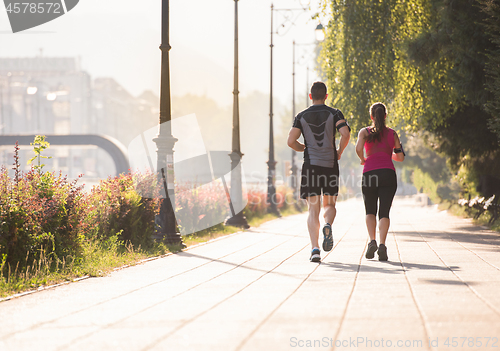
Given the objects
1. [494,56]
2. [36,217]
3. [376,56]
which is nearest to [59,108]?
[376,56]

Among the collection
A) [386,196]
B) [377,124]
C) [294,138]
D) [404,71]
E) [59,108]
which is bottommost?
[386,196]

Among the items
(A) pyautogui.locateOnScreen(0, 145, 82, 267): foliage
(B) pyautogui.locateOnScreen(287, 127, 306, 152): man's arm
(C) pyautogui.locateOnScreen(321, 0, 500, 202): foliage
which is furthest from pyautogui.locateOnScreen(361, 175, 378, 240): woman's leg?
(C) pyautogui.locateOnScreen(321, 0, 500, 202): foliage

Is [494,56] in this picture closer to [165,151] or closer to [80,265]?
[165,151]

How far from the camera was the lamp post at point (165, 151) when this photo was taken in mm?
11148

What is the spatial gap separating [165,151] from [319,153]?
428 cm

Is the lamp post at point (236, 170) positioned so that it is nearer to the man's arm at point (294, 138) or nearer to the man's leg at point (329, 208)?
the man's arm at point (294, 138)

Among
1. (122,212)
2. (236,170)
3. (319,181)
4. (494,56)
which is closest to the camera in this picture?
(319,181)

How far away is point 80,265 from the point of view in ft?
25.2

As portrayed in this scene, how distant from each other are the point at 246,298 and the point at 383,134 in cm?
357

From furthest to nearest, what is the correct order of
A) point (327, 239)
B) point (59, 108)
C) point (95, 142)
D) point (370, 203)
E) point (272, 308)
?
point (59, 108)
point (95, 142)
point (370, 203)
point (327, 239)
point (272, 308)

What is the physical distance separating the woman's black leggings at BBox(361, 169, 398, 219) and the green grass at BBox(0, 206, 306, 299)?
334 cm

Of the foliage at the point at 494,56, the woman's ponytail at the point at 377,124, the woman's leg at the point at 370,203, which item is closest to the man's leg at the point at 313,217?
the woman's leg at the point at 370,203

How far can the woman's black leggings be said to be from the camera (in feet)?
25.8

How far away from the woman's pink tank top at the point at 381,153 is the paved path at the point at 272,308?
1.25 meters
